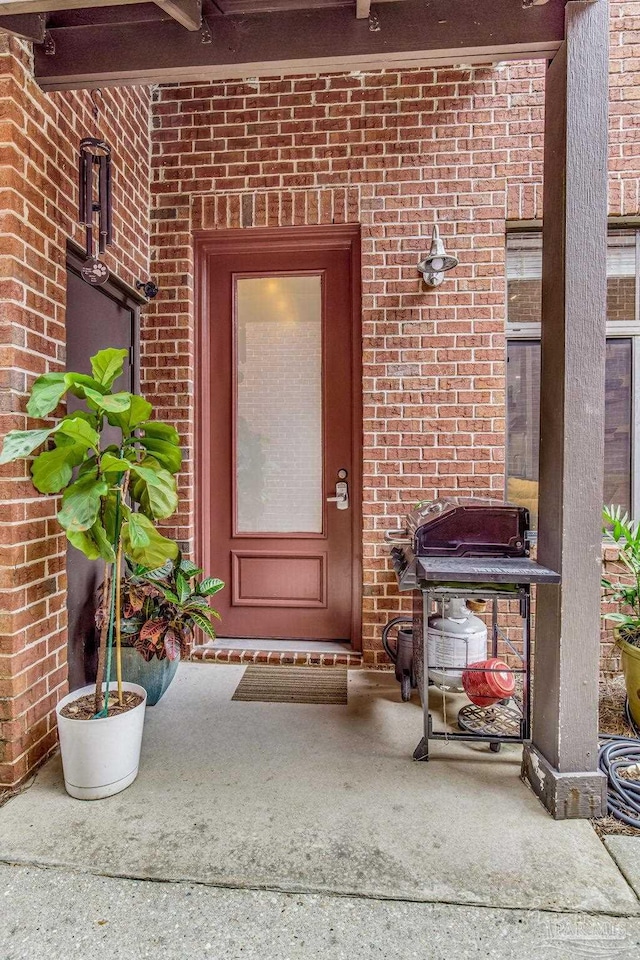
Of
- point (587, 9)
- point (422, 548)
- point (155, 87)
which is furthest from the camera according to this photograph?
point (155, 87)

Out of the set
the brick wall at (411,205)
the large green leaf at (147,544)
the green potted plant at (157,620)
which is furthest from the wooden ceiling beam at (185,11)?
the green potted plant at (157,620)

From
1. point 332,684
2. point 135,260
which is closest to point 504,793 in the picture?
point 332,684

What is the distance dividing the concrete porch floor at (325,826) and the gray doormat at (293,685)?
0.91 ft

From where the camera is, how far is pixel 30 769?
1.91 m

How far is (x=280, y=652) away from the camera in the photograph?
2.93 meters

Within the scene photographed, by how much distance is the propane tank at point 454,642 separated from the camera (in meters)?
2.30

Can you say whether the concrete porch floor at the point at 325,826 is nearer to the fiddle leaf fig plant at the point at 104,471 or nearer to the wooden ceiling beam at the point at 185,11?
the fiddle leaf fig plant at the point at 104,471

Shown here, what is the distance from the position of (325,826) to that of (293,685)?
40.9 inches

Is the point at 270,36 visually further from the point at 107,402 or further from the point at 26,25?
the point at 107,402

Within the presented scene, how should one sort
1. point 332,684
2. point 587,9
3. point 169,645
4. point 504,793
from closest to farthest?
point 587,9
point 504,793
point 169,645
point 332,684

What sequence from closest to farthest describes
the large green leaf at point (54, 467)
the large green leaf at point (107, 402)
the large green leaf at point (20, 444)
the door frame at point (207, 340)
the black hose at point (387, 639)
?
the large green leaf at point (20, 444), the large green leaf at point (107, 402), the large green leaf at point (54, 467), the black hose at point (387, 639), the door frame at point (207, 340)

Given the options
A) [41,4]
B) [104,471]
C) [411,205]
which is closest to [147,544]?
[104,471]

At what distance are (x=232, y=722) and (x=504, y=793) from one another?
1.16 metres

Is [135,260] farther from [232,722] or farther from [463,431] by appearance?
[232,722]
